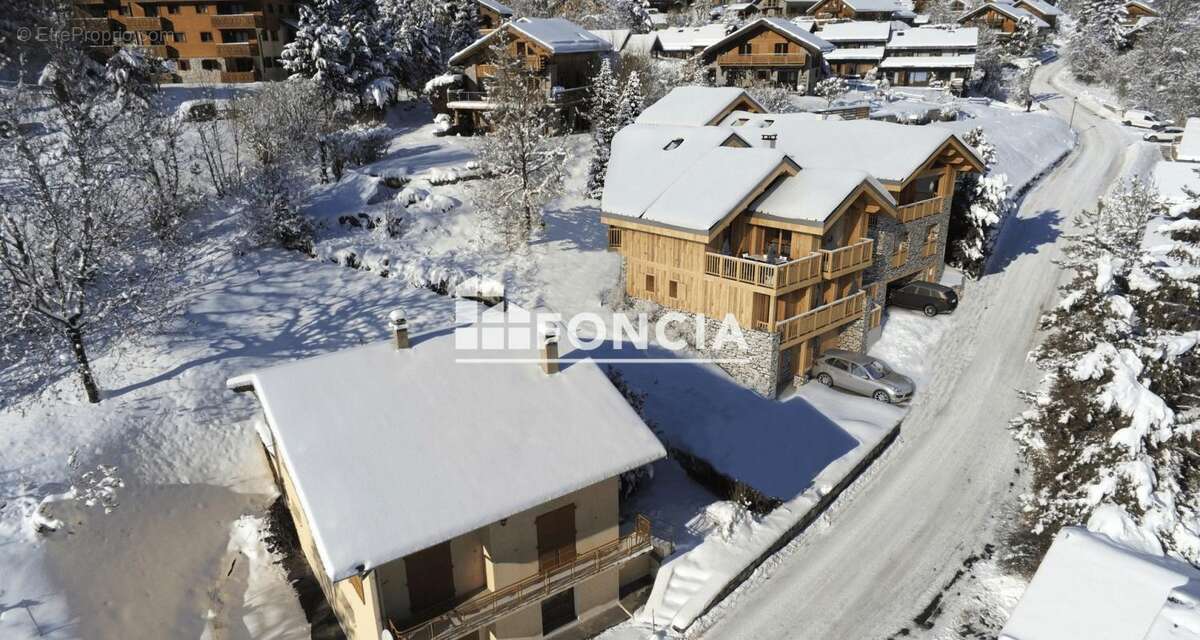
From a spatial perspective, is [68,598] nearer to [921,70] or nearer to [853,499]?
[853,499]

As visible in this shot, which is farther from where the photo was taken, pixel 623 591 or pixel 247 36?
pixel 247 36

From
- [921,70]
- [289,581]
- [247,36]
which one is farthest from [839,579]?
[921,70]

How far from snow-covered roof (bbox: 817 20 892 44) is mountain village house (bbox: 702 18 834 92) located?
1228 centimetres

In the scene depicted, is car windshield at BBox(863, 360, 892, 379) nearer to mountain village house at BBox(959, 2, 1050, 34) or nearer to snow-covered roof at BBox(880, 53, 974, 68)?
snow-covered roof at BBox(880, 53, 974, 68)

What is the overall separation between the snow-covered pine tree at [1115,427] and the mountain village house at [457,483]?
426 inches

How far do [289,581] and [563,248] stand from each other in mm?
19892

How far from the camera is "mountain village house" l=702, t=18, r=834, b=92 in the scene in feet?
206

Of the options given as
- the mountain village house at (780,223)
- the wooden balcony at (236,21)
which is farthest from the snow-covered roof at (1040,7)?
the wooden balcony at (236,21)

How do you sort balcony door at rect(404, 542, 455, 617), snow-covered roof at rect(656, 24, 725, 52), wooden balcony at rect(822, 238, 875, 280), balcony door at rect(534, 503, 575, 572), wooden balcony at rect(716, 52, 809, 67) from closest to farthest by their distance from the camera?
balcony door at rect(404, 542, 455, 617) < balcony door at rect(534, 503, 575, 572) < wooden balcony at rect(822, 238, 875, 280) < wooden balcony at rect(716, 52, 809, 67) < snow-covered roof at rect(656, 24, 725, 52)

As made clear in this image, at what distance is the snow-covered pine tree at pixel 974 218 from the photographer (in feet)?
114

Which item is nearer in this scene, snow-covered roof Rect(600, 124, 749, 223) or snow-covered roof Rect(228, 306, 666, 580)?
snow-covered roof Rect(228, 306, 666, 580)

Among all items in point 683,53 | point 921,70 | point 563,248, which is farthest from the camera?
point 683,53

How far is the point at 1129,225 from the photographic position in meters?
24.7

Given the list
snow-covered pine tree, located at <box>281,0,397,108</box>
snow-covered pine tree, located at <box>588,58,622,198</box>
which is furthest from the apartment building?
snow-covered pine tree, located at <box>588,58,622,198</box>
